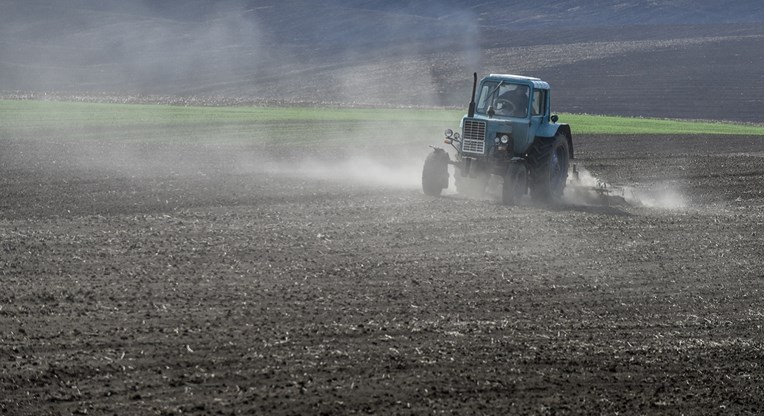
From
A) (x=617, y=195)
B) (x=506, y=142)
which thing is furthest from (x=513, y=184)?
(x=617, y=195)

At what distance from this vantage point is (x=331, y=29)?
297 feet

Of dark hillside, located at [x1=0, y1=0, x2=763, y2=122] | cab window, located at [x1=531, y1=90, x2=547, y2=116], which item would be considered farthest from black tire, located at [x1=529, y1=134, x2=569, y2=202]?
dark hillside, located at [x1=0, y1=0, x2=763, y2=122]

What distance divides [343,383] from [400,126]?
1313 inches

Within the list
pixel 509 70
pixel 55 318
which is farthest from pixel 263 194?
pixel 509 70

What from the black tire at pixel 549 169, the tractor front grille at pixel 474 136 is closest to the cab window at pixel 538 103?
the black tire at pixel 549 169

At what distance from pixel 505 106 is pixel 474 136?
2.93 ft

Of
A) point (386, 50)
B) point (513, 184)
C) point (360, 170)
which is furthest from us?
point (386, 50)

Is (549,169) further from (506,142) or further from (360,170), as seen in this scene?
(360,170)

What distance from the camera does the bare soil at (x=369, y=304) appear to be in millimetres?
8945

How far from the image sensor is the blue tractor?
21.2m

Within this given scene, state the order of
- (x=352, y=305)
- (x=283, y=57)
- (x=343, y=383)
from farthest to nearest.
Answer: (x=283, y=57)
(x=352, y=305)
(x=343, y=383)

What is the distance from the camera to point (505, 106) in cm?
2170

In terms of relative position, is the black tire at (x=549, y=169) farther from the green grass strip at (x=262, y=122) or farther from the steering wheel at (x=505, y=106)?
the green grass strip at (x=262, y=122)

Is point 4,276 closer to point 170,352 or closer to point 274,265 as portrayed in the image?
point 274,265
